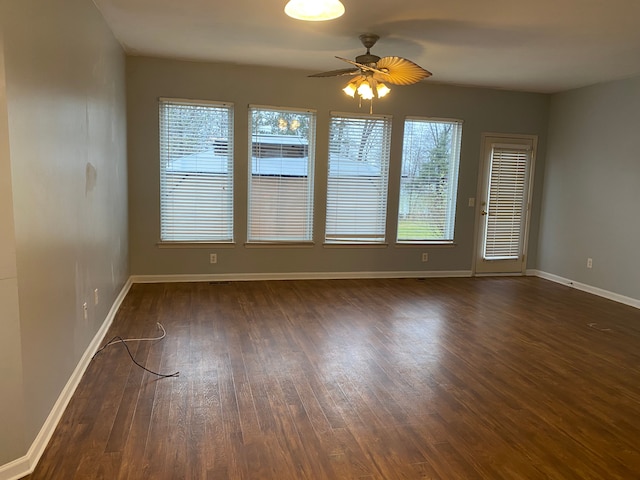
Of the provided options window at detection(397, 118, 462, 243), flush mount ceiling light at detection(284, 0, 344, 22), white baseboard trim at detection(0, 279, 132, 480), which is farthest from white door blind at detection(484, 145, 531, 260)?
white baseboard trim at detection(0, 279, 132, 480)

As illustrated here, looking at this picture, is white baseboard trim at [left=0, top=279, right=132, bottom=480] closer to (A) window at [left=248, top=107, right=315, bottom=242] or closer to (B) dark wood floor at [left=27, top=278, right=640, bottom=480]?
(B) dark wood floor at [left=27, top=278, right=640, bottom=480]

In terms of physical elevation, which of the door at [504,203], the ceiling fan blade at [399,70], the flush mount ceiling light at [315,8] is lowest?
the door at [504,203]

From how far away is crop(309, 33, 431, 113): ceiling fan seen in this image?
363cm

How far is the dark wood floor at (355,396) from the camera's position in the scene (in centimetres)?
214

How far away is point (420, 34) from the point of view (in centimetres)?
397

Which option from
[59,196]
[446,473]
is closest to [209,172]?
[59,196]

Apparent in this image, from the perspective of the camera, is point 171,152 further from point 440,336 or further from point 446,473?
point 446,473

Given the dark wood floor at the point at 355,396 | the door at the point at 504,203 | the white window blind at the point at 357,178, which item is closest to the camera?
the dark wood floor at the point at 355,396

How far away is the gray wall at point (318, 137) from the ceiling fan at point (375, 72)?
165cm

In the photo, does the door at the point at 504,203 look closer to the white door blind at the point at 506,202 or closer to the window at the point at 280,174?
the white door blind at the point at 506,202

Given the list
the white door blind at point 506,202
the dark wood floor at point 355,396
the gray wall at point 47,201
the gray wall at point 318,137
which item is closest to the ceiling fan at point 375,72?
the gray wall at point 318,137

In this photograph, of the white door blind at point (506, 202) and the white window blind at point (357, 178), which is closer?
the white window blind at point (357, 178)

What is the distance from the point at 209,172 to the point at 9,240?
3.77 m

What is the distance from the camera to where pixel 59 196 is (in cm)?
248
